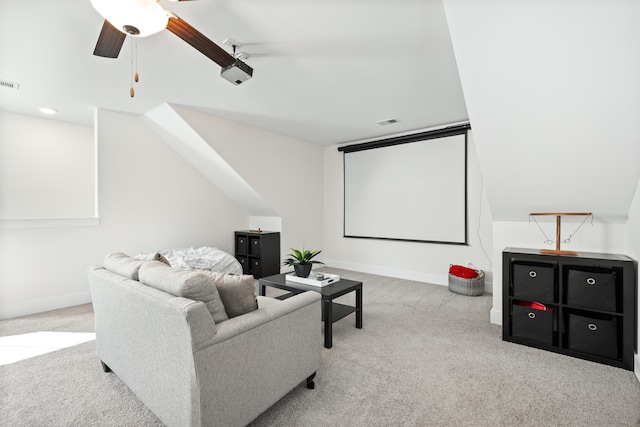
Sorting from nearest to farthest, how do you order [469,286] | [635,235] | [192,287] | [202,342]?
[202,342] < [192,287] < [635,235] < [469,286]

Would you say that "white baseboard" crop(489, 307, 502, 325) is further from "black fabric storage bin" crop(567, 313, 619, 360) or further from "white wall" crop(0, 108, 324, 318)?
"white wall" crop(0, 108, 324, 318)

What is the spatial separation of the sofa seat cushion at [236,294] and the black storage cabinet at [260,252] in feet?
10.5

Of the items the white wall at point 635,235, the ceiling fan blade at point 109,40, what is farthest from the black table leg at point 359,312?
the ceiling fan blade at point 109,40

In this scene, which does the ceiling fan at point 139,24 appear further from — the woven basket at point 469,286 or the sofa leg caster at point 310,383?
the woven basket at point 469,286

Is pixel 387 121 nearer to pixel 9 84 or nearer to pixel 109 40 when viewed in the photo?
pixel 109 40

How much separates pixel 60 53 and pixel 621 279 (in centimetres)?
469

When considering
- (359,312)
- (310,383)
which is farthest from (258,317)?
(359,312)

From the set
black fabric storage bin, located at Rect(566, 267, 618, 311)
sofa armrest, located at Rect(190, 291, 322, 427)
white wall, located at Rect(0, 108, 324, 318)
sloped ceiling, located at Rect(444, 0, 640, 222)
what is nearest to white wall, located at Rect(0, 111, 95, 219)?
white wall, located at Rect(0, 108, 324, 318)

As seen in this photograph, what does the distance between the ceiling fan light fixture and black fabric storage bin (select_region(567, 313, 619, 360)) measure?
11.2 ft

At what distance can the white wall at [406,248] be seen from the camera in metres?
4.18

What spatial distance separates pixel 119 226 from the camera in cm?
393

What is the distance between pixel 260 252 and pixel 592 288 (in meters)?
3.94

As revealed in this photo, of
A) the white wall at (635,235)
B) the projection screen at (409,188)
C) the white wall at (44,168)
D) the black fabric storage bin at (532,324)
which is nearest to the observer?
the white wall at (635,235)

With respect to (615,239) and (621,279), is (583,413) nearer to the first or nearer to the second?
(621,279)
